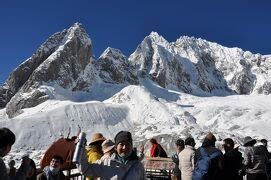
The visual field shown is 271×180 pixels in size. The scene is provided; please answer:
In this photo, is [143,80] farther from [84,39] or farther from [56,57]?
[56,57]

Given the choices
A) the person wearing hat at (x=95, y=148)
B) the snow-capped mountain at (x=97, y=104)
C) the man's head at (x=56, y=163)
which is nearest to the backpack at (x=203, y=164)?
the person wearing hat at (x=95, y=148)

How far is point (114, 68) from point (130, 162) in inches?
6017

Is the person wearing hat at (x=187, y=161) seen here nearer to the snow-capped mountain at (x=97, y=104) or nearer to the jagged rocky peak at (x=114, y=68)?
the snow-capped mountain at (x=97, y=104)

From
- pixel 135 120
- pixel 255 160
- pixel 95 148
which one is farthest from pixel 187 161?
pixel 135 120

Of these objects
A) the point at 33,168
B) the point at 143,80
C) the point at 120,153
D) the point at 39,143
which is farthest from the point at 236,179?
the point at 143,80

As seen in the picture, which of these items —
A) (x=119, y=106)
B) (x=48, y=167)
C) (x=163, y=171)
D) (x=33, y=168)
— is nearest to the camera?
(x=33, y=168)

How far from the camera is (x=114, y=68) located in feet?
516

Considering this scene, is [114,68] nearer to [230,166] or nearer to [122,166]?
[230,166]

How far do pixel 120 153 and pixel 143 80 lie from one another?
17092 centimetres

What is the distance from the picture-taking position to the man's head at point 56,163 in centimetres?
612

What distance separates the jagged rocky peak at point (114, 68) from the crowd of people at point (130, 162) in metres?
140

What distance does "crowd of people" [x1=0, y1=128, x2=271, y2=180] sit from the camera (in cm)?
460

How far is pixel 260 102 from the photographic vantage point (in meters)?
140

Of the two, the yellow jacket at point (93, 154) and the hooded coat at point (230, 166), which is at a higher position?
the yellow jacket at point (93, 154)
